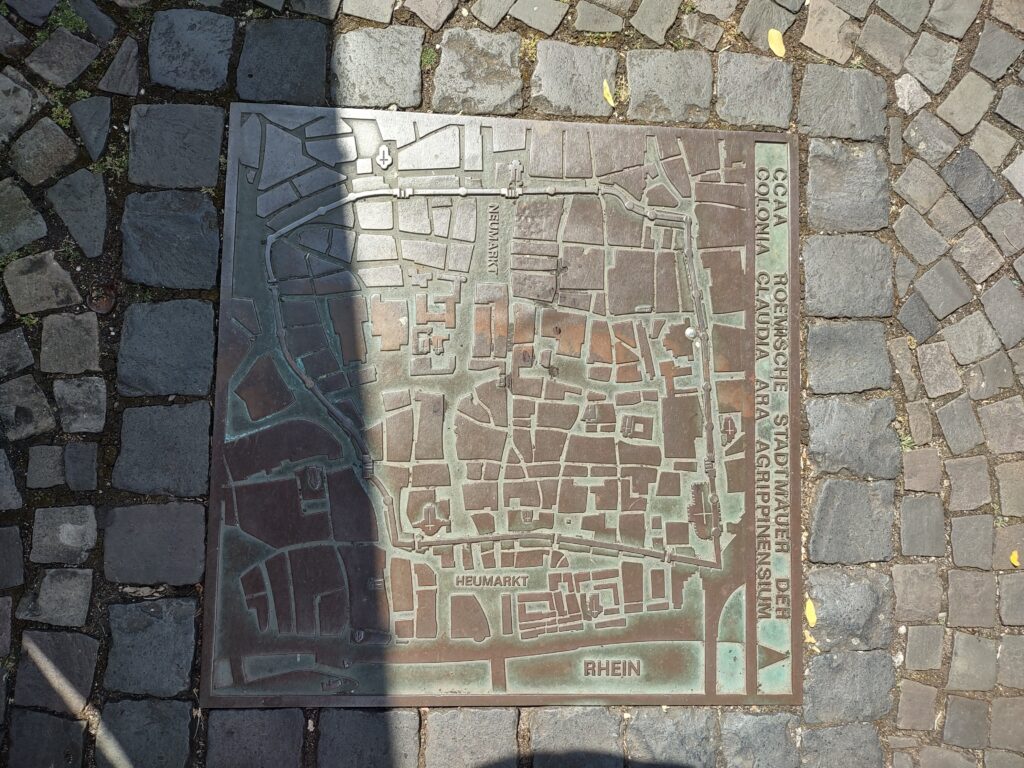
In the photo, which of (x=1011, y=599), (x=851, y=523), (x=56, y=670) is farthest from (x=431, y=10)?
(x=1011, y=599)

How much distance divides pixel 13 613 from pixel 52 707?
0.44 meters

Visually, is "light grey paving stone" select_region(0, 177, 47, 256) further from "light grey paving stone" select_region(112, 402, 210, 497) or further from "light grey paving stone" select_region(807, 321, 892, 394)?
"light grey paving stone" select_region(807, 321, 892, 394)

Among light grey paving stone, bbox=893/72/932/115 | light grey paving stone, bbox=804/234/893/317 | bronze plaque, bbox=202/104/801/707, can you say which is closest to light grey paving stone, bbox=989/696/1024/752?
bronze plaque, bbox=202/104/801/707

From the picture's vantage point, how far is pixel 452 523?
334 cm

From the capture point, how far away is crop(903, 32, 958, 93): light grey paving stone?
3615mm

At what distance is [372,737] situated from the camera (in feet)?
10.8

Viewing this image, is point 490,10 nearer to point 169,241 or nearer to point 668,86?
point 668,86

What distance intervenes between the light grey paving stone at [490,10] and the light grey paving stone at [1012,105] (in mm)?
2410

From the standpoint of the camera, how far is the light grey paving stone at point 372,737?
3285mm

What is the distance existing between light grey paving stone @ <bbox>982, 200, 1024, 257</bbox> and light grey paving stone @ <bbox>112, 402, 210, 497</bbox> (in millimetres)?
3759

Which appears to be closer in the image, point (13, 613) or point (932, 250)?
point (13, 613)

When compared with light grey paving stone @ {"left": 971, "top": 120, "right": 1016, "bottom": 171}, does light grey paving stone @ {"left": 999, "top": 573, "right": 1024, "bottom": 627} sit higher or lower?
lower

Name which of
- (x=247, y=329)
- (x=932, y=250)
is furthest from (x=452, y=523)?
(x=932, y=250)

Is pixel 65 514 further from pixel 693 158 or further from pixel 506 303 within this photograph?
pixel 693 158
